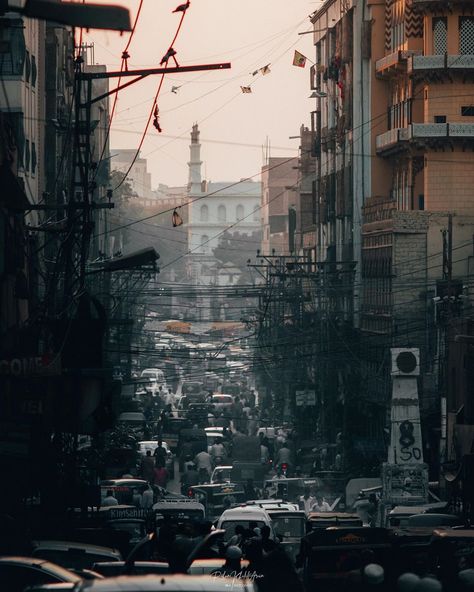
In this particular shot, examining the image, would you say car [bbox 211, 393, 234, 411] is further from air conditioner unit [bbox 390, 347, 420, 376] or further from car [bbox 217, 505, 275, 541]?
car [bbox 217, 505, 275, 541]

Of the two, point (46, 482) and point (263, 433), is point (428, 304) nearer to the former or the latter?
point (263, 433)

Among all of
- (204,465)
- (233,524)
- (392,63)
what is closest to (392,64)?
(392,63)

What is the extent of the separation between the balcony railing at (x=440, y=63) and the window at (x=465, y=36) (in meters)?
1.31

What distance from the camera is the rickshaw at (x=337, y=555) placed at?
1794cm

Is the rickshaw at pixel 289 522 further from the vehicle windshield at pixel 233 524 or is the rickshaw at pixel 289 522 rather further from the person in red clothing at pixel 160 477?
the person in red clothing at pixel 160 477

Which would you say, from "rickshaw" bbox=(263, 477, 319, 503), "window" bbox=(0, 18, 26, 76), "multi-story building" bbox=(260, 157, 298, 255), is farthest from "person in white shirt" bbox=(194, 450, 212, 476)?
"multi-story building" bbox=(260, 157, 298, 255)

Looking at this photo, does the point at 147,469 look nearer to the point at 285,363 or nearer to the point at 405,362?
the point at 405,362

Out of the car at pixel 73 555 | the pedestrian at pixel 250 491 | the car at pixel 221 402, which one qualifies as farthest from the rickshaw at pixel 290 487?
the car at pixel 221 402

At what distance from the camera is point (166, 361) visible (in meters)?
119

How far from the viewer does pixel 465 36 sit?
64.6 m

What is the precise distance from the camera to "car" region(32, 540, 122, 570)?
17.0 m

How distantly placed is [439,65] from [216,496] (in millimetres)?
28481

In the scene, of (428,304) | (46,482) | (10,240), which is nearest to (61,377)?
(46,482)

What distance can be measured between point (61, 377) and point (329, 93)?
196 feet
